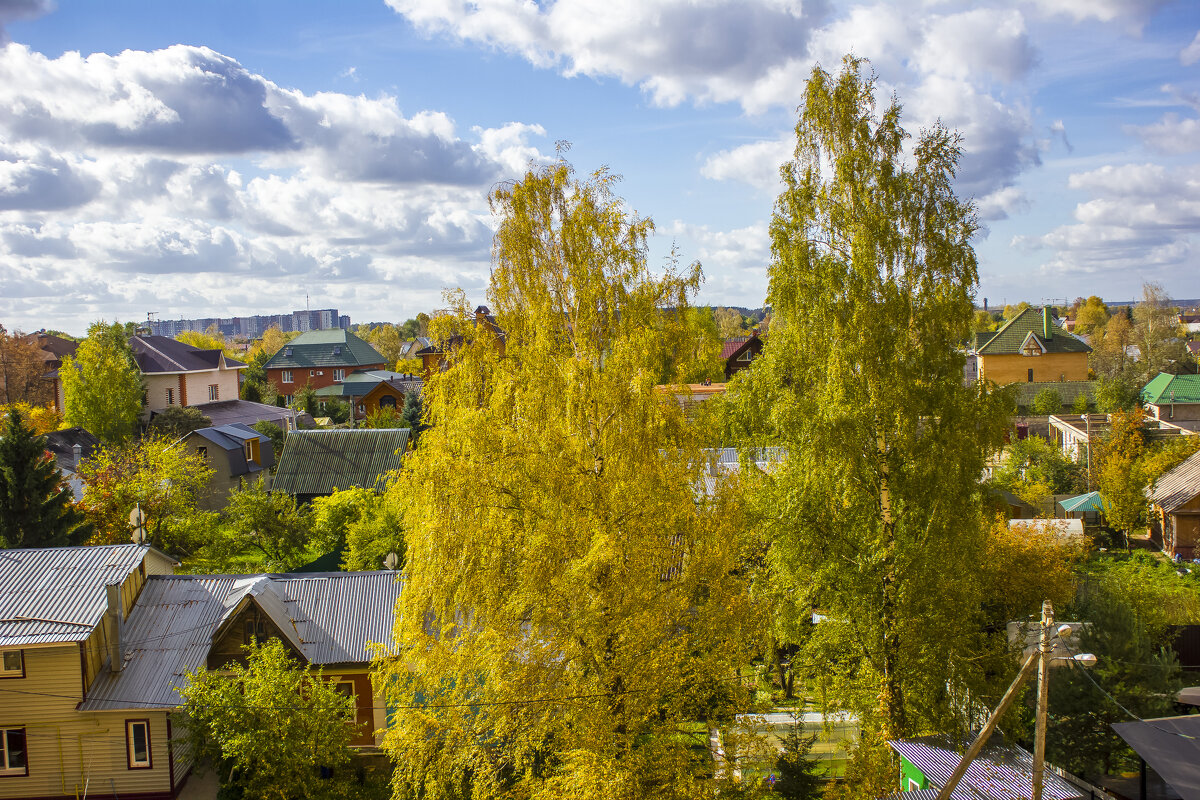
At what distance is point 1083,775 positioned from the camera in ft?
51.7

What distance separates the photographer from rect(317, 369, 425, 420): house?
2419 inches

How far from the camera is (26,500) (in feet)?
84.1

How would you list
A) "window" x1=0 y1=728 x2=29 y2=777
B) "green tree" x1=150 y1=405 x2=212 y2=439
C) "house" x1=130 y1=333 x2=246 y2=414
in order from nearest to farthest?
"window" x1=0 y1=728 x2=29 y2=777 < "green tree" x1=150 y1=405 x2=212 y2=439 < "house" x1=130 y1=333 x2=246 y2=414

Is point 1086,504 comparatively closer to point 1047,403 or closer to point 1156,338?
point 1047,403

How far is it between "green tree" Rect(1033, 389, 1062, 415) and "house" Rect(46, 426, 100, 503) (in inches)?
2238

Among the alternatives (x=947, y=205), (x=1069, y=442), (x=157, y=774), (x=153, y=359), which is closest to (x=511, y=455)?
(x=947, y=205)

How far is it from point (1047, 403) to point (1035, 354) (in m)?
12.6

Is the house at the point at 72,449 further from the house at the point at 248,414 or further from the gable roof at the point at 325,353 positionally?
the gable roof at the point at 325,353

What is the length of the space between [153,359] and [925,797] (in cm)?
5503

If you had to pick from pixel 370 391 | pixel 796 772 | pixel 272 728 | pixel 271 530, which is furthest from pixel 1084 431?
pixel 370 391

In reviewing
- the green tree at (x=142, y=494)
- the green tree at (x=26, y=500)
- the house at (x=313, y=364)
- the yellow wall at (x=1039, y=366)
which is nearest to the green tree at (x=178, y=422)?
the green tree at (x=142, y=494)

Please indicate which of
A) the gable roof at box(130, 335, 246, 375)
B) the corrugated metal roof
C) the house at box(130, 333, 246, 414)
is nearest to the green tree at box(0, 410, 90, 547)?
the corrugated metal roof

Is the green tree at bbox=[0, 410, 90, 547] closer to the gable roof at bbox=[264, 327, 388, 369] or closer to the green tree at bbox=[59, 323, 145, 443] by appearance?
the green tree at bbox=[59, 323, 145, 443]

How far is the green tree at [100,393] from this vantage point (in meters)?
43.9
